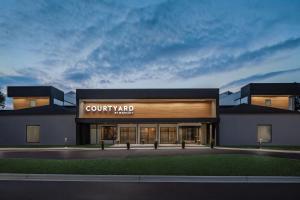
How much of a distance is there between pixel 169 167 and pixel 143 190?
444 cm

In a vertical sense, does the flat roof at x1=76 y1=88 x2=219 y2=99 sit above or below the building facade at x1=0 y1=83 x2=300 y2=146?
above

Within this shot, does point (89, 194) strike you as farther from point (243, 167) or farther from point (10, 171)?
point (243, 167)

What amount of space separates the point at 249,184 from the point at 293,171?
11.4ft

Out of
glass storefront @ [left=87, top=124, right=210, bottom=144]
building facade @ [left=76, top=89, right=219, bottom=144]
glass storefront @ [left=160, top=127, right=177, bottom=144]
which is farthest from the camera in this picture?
glass storefront @ [left=160, top=127, right=177, bottom=144]

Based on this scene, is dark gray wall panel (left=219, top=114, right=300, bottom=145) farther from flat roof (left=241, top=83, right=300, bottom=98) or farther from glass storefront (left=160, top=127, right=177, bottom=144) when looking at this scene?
flat roof (left=241, top=83, right=300, bottom=98)

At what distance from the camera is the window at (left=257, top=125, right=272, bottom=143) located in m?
32.2

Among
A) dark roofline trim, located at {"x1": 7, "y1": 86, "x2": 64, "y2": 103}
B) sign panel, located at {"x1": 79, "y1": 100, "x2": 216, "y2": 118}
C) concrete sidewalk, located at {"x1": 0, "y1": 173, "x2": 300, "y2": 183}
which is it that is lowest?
concrete sidewalk, located at {"x1": 0, "y1": 173, "x2": 300, "y2": 183}

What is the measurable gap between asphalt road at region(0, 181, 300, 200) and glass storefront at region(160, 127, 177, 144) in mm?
26158

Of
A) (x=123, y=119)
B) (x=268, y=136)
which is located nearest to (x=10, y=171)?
(x=123, y=119)

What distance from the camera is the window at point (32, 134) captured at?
3316cm

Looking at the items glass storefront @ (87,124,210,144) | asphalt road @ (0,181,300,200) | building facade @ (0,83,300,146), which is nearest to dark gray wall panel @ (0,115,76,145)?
building facade @ (0,83,300,146)

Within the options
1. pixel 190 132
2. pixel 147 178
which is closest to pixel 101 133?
pixel 190 132

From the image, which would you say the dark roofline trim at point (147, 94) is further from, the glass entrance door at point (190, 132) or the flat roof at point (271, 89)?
the flat roof at point (271, 89)

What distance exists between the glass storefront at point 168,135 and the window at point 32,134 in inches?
631
